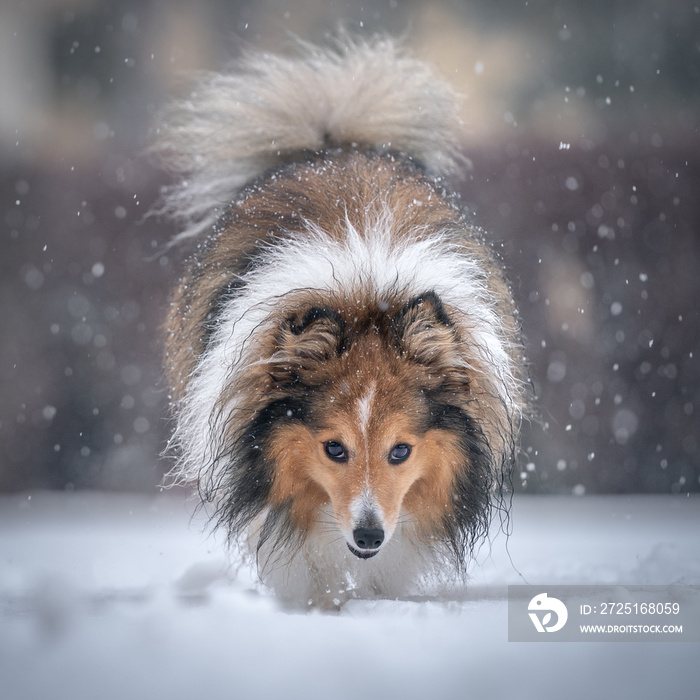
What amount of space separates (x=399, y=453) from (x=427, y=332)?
1.49ft

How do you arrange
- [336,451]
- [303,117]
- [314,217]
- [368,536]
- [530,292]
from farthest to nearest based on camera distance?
[530,292] → [303,117] → [314,217] → [336,451] → [368,536]

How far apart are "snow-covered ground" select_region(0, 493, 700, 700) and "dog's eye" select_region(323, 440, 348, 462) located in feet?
2.03

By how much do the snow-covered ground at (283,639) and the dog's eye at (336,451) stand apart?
2.03 ft

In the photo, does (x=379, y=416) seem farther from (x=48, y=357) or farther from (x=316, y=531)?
(x=48, y=357)

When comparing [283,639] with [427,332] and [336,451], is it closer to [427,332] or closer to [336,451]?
[336,451]

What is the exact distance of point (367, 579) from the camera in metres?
3.13

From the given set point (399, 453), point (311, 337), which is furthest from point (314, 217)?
point (399, 453)

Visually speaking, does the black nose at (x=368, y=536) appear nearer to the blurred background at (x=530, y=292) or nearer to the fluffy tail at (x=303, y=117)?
the fluffy tail at (x=303, y=117)

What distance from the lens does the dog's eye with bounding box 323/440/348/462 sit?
2.66 meters

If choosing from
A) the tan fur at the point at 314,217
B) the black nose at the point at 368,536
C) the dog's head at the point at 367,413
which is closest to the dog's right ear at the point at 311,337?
the dog's head at the point at 367,413

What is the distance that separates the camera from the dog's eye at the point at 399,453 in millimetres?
2670

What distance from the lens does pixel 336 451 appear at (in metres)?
2.68

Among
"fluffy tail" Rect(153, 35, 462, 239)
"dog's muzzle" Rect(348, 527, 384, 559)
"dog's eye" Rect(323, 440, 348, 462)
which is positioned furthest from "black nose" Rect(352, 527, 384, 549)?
"fluffy tail" Rect(153, 35, 462, 239)

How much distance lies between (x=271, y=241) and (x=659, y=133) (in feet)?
13.4
